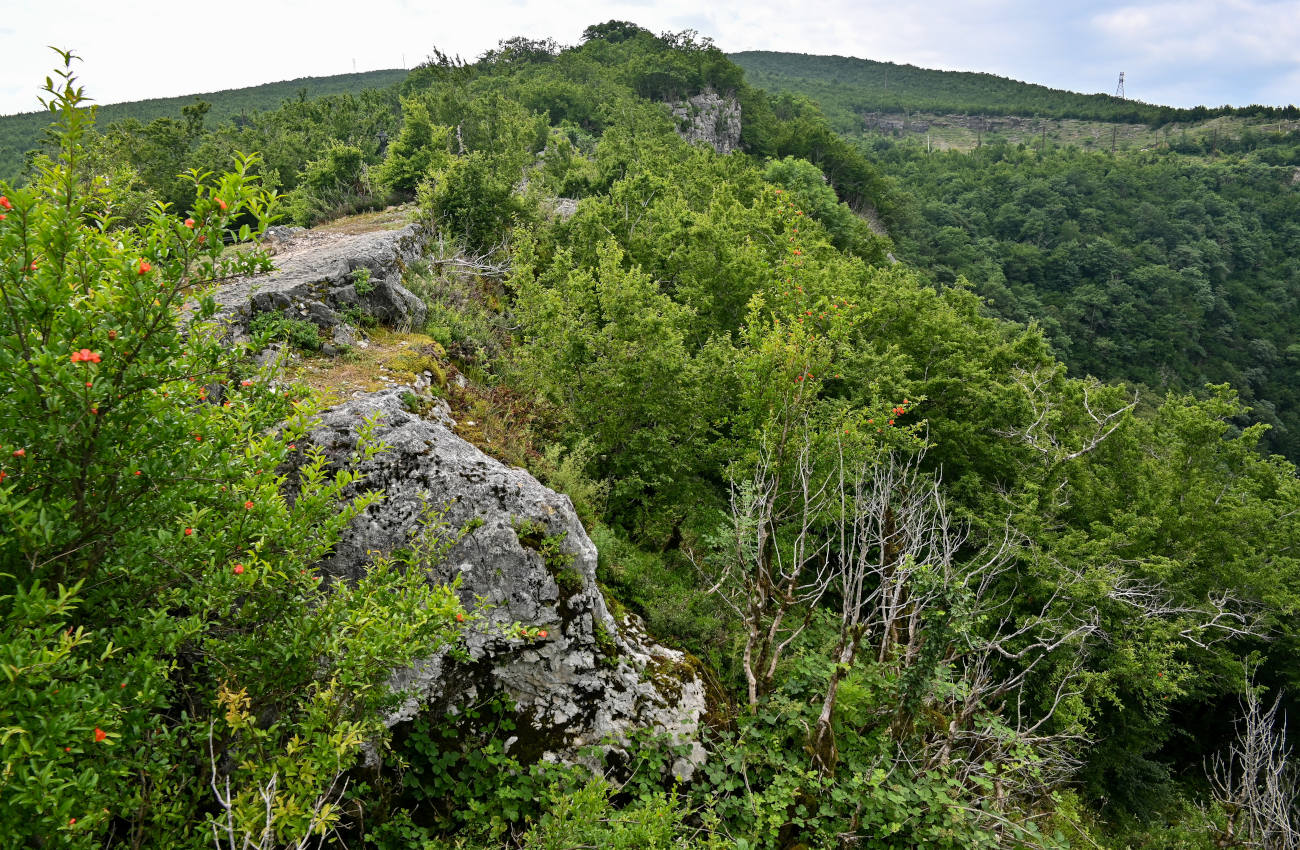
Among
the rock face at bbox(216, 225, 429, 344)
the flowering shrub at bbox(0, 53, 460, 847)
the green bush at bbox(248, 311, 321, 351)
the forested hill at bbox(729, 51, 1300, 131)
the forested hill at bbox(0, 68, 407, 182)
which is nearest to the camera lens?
the flowering shrub at bbox(0, 53, 460, 847)

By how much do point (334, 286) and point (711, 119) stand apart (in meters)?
69.9

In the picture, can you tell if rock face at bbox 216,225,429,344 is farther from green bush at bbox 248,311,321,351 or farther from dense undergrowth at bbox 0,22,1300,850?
dense undergrowth at bbox 0,22,1300,850

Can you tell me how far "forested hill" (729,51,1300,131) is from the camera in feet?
478

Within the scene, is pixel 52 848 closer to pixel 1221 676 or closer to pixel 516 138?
pixel 1221 676

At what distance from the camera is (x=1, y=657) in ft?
7.56

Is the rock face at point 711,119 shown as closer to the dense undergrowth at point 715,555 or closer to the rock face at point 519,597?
the dense undergrowth at point 715,555

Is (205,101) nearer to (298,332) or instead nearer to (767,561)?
(298,332)

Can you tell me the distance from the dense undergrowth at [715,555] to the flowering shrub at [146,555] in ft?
0.09

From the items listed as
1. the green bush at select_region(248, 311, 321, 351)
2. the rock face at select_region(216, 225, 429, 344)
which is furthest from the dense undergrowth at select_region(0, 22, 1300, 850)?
the green bush at select_region(248, 311, 321, 351)

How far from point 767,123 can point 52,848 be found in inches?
3320

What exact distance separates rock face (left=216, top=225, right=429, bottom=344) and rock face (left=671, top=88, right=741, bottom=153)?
5895 centimetres

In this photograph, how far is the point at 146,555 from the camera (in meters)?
3.21

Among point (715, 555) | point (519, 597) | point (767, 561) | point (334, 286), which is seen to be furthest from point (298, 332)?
point (767, 561)

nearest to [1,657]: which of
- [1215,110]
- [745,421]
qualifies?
[745,421]
